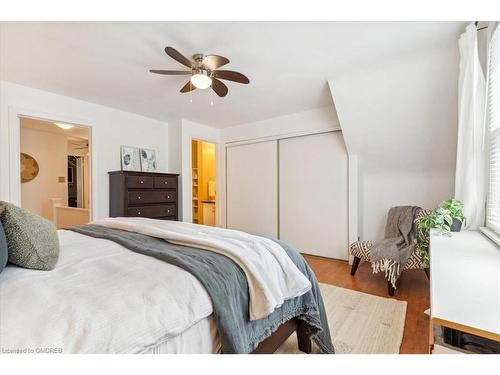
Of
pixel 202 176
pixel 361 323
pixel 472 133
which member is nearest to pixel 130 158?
pixel 202 176

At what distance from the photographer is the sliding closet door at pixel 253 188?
13.6 feet

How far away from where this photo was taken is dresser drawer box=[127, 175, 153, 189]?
10.7ft

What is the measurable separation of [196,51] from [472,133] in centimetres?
225

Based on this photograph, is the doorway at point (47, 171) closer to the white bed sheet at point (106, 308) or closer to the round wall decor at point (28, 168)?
the round wall decor at point (28, 168)

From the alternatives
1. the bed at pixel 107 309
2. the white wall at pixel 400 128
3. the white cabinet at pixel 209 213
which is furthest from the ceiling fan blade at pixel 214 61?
the white cabinet at pixel 209 213

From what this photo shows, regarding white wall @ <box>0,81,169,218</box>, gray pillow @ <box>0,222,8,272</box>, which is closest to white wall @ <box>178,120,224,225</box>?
white wall @ <box>0,81,169,218</box>

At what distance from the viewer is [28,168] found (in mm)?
4457

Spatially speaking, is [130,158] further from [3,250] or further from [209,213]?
[3,250]

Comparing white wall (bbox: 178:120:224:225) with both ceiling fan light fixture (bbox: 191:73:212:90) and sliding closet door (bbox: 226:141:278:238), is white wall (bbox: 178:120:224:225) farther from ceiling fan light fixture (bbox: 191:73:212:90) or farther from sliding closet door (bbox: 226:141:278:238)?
ceiling fan light fixture (bbox: 191:73:212:90)

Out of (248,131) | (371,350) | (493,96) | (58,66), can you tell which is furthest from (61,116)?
(493,96)

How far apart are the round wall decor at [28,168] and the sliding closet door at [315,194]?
4540 mm
